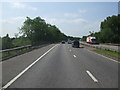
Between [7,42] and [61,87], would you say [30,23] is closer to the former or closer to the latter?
[7,42]

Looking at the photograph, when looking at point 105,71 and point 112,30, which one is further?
point 112,30

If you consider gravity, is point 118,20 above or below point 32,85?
above

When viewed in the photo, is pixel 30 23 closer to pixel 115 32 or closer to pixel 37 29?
pixel 37 29

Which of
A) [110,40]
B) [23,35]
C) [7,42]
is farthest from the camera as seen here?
[110,40]

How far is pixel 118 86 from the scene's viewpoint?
6695mm

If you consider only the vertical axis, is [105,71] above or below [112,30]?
below

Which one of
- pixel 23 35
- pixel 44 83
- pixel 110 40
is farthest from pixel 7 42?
pixel 110 40

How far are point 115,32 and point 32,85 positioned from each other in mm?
84593

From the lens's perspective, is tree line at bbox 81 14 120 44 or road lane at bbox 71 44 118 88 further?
tree line at bbox 81 14 120 44

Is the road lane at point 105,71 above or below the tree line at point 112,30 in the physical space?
below

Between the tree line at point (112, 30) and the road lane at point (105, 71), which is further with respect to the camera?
the tree line at point (112, 30)

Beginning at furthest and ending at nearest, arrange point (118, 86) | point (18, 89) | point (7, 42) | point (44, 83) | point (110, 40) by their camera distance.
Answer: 1. point (110, 40)
2. point (7, 42)
3. point (44, 83)
4. point (118, 86)
5. point (18, 89)

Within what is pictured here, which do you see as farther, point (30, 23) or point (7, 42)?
point (30, 23)

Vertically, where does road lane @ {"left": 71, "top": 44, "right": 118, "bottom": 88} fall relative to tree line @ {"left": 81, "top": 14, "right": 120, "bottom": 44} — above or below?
below
